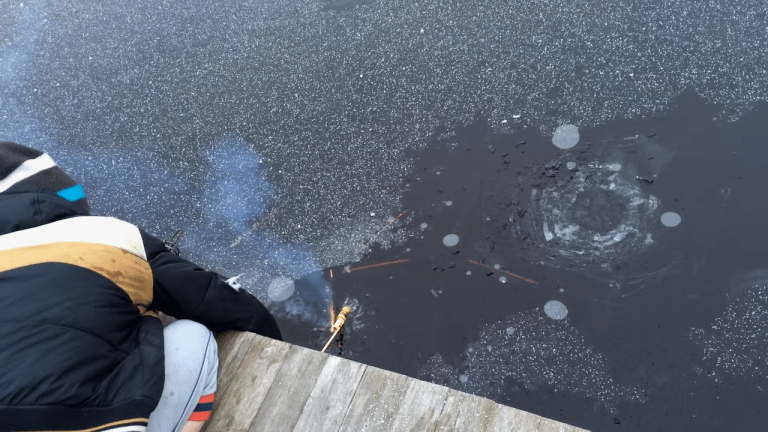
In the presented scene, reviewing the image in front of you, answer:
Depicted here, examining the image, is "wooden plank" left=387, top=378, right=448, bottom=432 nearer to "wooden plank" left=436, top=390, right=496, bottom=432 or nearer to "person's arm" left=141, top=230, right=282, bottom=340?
"wooden plank" left=436, top=390, right=496, bottom=432

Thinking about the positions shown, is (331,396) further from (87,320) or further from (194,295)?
(87,320)

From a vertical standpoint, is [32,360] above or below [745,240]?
above

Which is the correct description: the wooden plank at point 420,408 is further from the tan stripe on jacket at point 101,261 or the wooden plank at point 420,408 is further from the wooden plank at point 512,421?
the tan stripe on jacket at point 101,261

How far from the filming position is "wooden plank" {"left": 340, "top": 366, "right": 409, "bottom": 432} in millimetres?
1428

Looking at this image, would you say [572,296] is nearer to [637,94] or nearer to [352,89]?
[637,94]

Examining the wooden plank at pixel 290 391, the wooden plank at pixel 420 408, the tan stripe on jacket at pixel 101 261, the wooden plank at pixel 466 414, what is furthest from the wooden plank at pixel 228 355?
the wooden plank at pixel 466 414

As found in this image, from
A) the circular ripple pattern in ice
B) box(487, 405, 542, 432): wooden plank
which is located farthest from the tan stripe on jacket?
the circular ripple pattern in ice

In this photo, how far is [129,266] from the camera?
123cm

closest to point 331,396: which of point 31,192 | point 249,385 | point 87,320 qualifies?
point 249,385

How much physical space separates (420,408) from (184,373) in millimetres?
599

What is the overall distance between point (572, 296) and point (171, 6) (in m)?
2.45

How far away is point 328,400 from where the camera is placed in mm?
1479

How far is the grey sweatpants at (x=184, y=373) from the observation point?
128 cm

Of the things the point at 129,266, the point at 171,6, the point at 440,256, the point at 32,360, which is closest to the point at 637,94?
the point at 440,256
